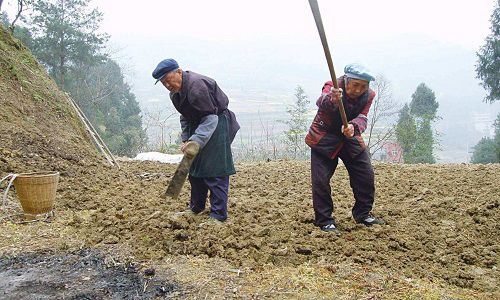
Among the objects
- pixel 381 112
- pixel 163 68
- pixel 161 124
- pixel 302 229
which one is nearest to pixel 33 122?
pixel 163 68

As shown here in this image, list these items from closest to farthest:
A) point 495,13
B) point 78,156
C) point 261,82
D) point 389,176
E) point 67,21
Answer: point 78,156 < point 389,176 < point 495,13 < point 67,21 < point 261,82

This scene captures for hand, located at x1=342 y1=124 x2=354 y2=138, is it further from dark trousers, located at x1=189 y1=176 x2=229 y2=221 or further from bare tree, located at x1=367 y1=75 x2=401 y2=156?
bare tree, located at x1=367 y1=75 x2=401 y2=156

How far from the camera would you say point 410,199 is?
5230mm

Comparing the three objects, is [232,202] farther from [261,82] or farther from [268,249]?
[261,82]

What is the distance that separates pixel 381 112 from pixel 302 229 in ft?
72.8

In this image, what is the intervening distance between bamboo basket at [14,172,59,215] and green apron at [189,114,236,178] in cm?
146

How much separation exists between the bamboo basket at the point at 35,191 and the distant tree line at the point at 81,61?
19362mm

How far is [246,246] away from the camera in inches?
130

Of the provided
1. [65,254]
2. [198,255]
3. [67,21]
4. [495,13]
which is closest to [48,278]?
[65,254]

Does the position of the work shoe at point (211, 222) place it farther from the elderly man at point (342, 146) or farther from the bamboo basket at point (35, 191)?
the bamboo basket at point (35, 191)

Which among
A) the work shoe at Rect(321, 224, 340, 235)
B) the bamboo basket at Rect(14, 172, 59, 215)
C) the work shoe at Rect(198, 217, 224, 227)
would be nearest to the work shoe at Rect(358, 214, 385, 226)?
the work shoe at Rect(321, 224, 340, 235)

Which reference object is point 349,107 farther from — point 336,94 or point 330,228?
point 330,228

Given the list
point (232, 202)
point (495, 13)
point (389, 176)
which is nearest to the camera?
point (232, 202)

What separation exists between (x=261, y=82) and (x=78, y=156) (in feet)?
163
